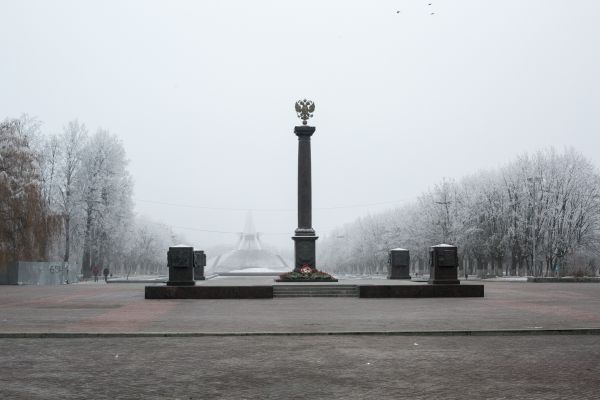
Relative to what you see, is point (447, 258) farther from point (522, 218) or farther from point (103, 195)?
point (522, 218)

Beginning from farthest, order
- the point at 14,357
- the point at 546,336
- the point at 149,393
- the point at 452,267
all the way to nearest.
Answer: the point at 452,267
the point at 546,336
the point at 14,357
the point at 149,393

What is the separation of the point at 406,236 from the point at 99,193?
45259mm

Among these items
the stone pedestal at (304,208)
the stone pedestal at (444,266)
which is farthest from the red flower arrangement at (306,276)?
the stone pedestal at (444,266)

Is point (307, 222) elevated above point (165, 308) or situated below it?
above

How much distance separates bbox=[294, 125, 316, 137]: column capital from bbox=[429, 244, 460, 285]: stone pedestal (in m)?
11.2

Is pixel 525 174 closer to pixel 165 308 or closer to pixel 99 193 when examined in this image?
pixel 99 193

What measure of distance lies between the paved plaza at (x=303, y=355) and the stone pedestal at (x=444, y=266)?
387 inches

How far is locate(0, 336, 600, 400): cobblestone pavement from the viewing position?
9211 mm

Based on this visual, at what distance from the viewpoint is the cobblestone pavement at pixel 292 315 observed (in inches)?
679

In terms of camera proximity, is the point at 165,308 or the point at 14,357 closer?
the point at 14,357

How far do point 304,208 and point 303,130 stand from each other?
4.53 m

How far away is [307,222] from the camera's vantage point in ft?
127

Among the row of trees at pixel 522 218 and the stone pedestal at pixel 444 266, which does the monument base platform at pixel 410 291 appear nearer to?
the stone pedestal at pixel 444 266

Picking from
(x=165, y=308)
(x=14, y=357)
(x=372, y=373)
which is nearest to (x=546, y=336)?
(x=372, y=373)
